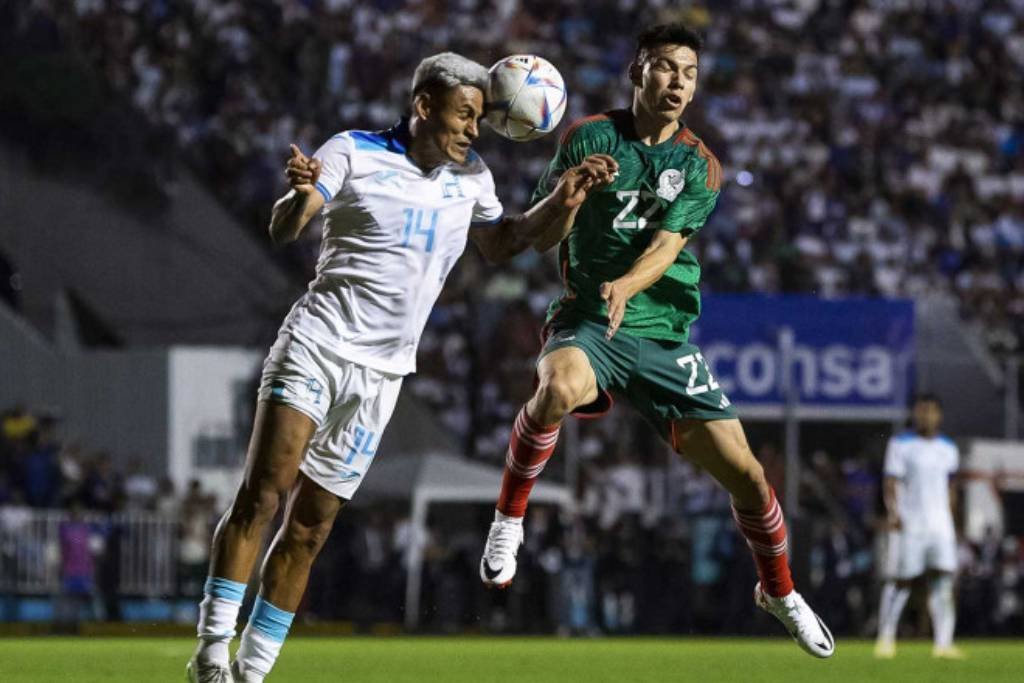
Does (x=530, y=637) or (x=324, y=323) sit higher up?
(x=324, y=323)

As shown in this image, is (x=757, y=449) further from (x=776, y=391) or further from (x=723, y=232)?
(x=723, y=232)

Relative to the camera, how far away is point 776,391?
923 inches

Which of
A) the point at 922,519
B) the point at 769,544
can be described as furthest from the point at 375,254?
the point at 922,519

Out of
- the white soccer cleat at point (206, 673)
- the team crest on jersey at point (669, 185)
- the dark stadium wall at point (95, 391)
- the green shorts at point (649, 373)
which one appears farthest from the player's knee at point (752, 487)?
the dark stadium wall at point (95, 391)

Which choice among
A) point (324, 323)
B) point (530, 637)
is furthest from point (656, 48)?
point (530, 637)

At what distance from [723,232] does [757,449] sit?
466 cm

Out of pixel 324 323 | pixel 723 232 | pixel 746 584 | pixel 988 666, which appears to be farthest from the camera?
pixel 723 232

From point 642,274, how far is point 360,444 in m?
1.53

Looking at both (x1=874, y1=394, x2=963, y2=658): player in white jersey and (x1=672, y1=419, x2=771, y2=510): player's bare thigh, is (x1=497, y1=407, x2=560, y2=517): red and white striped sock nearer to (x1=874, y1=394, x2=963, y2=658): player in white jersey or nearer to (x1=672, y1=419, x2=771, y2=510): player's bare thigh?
(x1=672, y1=419, x2=771, y2=510): player's bare thigh

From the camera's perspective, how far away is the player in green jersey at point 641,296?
9.31 metres

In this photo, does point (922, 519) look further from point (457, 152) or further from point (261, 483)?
point (261, 483)

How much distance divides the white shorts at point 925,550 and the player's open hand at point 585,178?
9.41 meters

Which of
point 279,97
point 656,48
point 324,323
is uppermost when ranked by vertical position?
point 279,97

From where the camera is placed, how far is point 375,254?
325 inches
